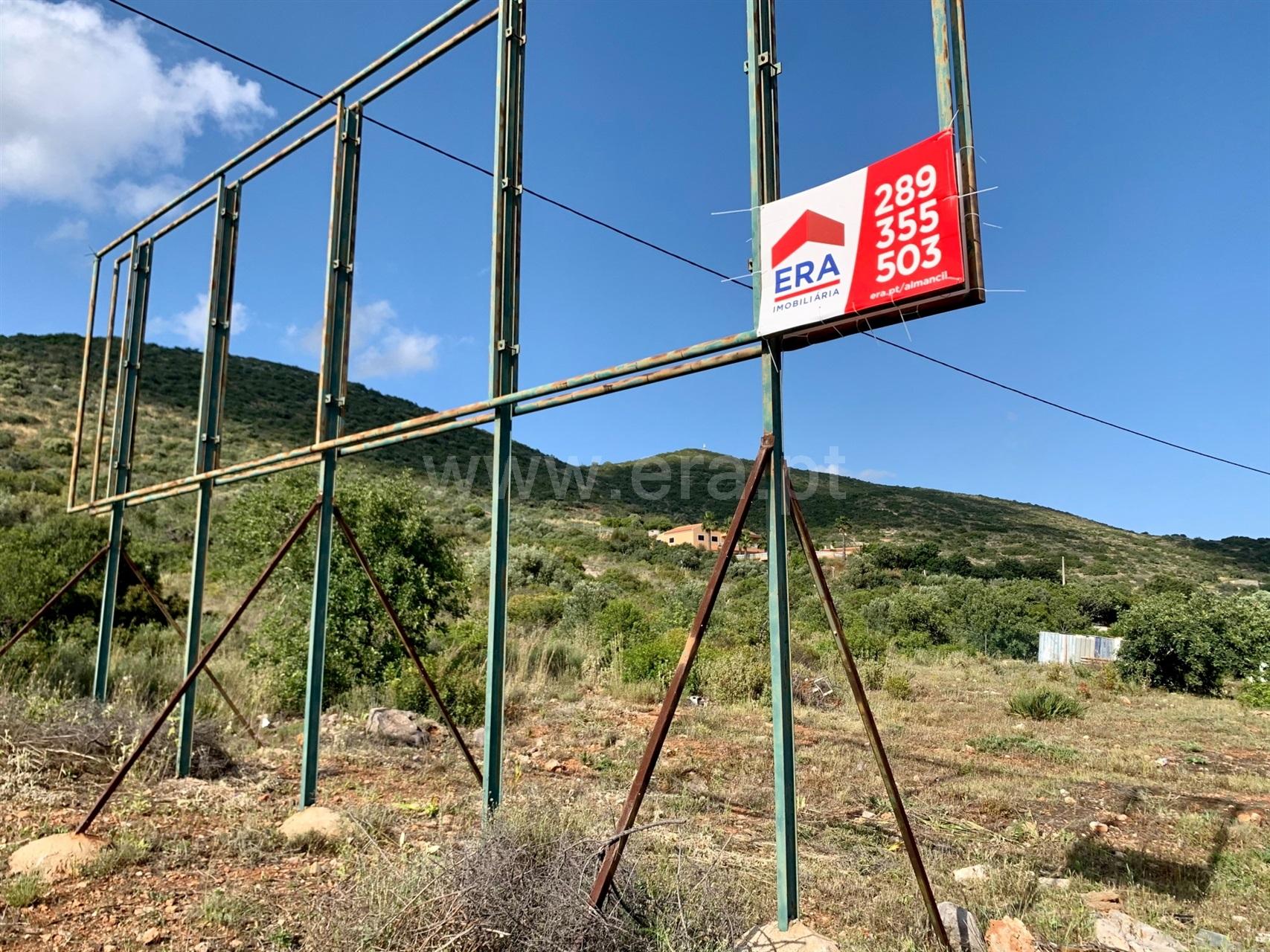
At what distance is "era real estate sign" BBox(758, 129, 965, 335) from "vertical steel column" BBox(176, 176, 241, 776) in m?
6.07

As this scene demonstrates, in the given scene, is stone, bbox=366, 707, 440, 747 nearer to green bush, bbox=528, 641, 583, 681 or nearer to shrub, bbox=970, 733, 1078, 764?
green bush, bbox=528, 641, 583, 681

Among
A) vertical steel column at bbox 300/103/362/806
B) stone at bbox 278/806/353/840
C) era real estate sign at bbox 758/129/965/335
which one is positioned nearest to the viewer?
era real estate sign at bbox 758/129/965/335

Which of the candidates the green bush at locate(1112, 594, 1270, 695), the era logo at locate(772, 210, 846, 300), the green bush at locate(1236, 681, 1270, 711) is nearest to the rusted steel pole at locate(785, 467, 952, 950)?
the era logo at locate(772, 210, 846, 300)

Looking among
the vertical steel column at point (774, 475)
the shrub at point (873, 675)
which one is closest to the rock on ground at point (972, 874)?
the vertical steel column at point (774, 475)

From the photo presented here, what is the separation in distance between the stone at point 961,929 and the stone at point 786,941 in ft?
2.71

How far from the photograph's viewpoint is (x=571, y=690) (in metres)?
13.2

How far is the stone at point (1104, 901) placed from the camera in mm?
4969

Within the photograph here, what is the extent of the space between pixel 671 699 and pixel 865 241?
2.35m

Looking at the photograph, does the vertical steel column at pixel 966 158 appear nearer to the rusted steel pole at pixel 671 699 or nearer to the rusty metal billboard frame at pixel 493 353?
the rusty metal billboard frame at pixel 493 353

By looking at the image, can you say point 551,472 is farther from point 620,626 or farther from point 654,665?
point 654,665

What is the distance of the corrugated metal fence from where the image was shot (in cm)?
2217

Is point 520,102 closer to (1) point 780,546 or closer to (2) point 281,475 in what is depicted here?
(1) point 780,546

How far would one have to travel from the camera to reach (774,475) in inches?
158

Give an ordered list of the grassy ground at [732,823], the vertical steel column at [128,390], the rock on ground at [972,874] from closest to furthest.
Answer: the grassy ground at [732,823], the rock on ground at [972,874], the vertical steel column at [128,390]
